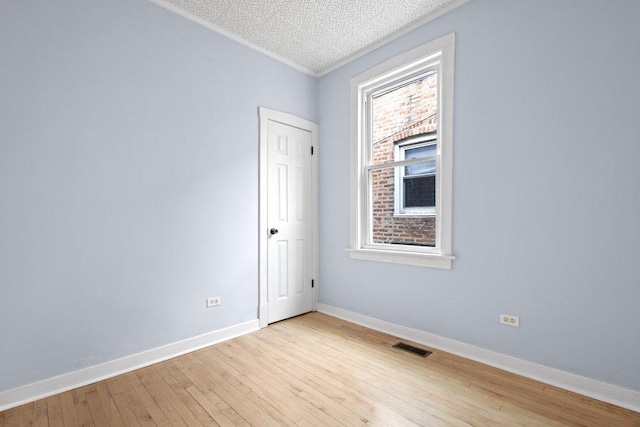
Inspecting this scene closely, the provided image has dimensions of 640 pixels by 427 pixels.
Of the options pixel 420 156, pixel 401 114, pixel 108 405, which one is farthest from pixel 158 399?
pixel 401 114

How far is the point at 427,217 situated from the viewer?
2.96 m

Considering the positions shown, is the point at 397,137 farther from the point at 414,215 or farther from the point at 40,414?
the point at 40,414

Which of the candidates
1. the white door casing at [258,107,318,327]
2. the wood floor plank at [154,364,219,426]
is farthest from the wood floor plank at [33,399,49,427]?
the white door casing at [258,107,318,327]

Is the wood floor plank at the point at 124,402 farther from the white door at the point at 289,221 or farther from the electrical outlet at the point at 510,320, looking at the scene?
the electrical outlet at the point at 510,320

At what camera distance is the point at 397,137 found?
3.24 meters

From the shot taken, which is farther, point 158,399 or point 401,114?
point 401,114

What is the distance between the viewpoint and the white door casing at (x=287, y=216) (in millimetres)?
3336

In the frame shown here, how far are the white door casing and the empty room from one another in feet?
0.14

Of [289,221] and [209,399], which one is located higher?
[289,221]

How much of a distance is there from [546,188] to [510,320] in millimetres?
1035

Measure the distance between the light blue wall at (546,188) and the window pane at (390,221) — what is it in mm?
321

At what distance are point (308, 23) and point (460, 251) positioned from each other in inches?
99.2

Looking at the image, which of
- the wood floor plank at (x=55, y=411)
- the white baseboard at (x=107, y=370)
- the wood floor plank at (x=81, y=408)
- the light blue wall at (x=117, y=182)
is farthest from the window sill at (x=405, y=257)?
the wood floor plank at (x=55, y=411)

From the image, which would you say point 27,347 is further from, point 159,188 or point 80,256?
point 159,188
